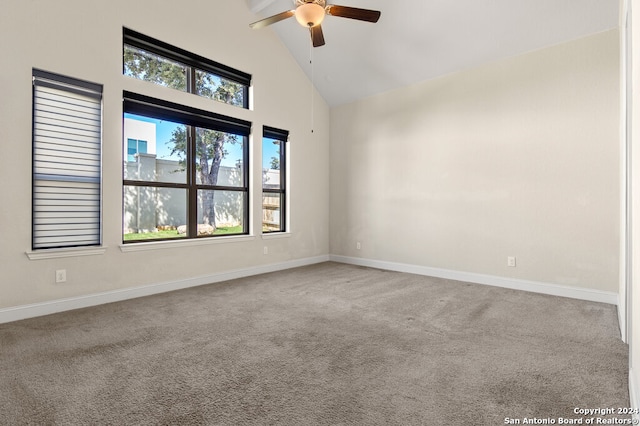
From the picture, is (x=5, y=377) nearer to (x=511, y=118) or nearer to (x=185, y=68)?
(x=185, y=68)

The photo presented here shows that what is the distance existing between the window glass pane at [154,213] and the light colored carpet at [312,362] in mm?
807

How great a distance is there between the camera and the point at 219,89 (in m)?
4.57

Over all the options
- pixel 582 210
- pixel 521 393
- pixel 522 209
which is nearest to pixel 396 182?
pixel 522 209

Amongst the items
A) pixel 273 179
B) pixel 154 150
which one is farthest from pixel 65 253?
pixel 273 179

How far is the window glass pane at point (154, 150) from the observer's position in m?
3.78

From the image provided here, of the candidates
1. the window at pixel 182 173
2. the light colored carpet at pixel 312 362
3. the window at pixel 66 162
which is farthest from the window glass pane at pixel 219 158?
the light colored carpet at pixel 312 362

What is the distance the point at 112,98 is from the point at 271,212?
8.62 ft

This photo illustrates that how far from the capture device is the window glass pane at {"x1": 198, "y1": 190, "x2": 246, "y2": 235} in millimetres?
4461

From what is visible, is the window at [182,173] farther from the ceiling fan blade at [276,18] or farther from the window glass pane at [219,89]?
the ceiling fan blade at [276,18]

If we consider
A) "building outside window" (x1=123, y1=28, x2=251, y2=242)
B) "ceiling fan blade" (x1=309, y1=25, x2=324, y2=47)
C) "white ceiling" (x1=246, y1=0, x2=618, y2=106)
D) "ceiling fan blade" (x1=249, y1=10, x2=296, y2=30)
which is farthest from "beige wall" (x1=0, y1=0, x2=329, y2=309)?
"ceiling fan blade" (x1=309, y1=25, x2=324, y2=47)

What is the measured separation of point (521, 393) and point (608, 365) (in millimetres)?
814

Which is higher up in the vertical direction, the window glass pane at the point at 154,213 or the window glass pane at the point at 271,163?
the window glass pane at the point at 271,163

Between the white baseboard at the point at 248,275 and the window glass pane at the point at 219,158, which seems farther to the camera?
the window glass pane at the point at 219,158

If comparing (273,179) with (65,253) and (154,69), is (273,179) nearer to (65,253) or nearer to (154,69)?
(154,69)
